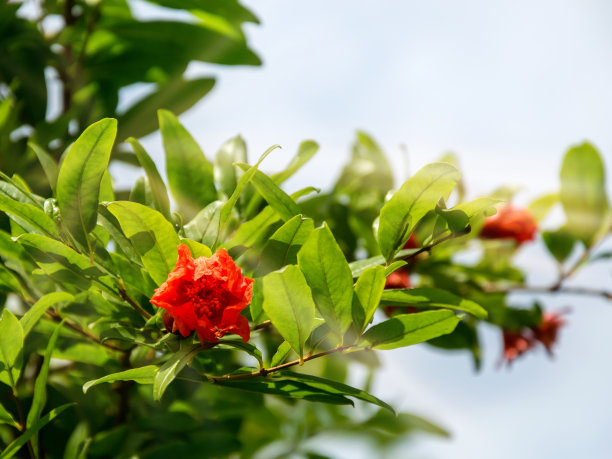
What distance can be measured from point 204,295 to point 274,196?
15 cm

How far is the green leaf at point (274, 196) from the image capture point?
0.77 m

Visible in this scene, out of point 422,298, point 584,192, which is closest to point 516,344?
point 584,192

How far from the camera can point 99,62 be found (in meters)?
1.48

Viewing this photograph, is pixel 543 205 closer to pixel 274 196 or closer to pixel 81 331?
pixel 274 196

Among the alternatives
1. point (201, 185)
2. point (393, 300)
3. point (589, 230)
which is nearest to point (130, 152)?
point (201, 185)

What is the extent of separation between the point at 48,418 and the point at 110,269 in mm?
189

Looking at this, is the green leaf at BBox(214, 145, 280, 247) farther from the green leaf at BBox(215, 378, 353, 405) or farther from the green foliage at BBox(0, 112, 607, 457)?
the green leaf at BBox(215, 378, 353, 405)

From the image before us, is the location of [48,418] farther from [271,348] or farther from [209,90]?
[209,90]

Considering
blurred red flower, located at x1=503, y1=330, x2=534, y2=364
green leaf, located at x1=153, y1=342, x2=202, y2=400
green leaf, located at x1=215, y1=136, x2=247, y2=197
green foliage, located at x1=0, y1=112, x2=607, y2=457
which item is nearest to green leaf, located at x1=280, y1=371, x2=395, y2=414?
green foliage, located at x1=0, y1=112, x2=607, y2=457

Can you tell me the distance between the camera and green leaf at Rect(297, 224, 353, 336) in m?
0.69

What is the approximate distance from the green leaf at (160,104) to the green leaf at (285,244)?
2.18 ft

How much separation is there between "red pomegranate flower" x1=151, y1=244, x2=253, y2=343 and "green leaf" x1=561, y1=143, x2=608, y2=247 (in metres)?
0.93

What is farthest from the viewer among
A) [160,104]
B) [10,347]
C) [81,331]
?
[160,104]

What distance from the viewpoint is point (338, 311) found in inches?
28.9
